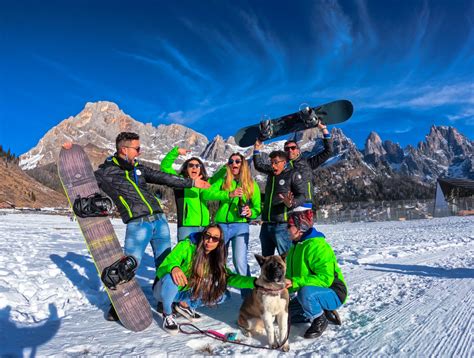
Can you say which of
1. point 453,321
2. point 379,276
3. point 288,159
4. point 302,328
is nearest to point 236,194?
point 288,159

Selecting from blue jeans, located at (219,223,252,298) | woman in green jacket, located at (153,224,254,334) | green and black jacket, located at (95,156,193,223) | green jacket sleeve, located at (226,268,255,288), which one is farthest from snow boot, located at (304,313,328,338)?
green and black jacket, located at (95,156,193,223)

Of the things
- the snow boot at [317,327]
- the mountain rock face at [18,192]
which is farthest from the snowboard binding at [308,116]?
the mountain rock face at [18,192]

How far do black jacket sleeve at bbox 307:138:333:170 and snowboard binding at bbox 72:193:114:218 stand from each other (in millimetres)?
3258

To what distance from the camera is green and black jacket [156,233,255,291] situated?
13.9 feet

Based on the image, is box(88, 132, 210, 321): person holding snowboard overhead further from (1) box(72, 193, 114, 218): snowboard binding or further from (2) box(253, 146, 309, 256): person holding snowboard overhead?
(2) box(253, 146, 309, 256): person holding snowboard overhead

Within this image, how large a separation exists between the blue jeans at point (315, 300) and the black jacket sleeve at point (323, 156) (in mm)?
2444

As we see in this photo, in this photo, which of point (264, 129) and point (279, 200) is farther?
point (264, 129)

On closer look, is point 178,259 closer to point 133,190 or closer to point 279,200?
point 133,190

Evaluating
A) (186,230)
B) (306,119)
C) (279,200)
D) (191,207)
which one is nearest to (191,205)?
(191,207)

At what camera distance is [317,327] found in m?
3.86

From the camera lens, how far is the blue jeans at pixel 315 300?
3826 mm

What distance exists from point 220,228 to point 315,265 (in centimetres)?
127

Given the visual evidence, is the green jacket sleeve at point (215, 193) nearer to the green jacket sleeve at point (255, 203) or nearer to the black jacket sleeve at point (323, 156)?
the green jacket sleeve at point (255, 203)

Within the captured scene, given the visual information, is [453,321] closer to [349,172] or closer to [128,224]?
[128,224]
